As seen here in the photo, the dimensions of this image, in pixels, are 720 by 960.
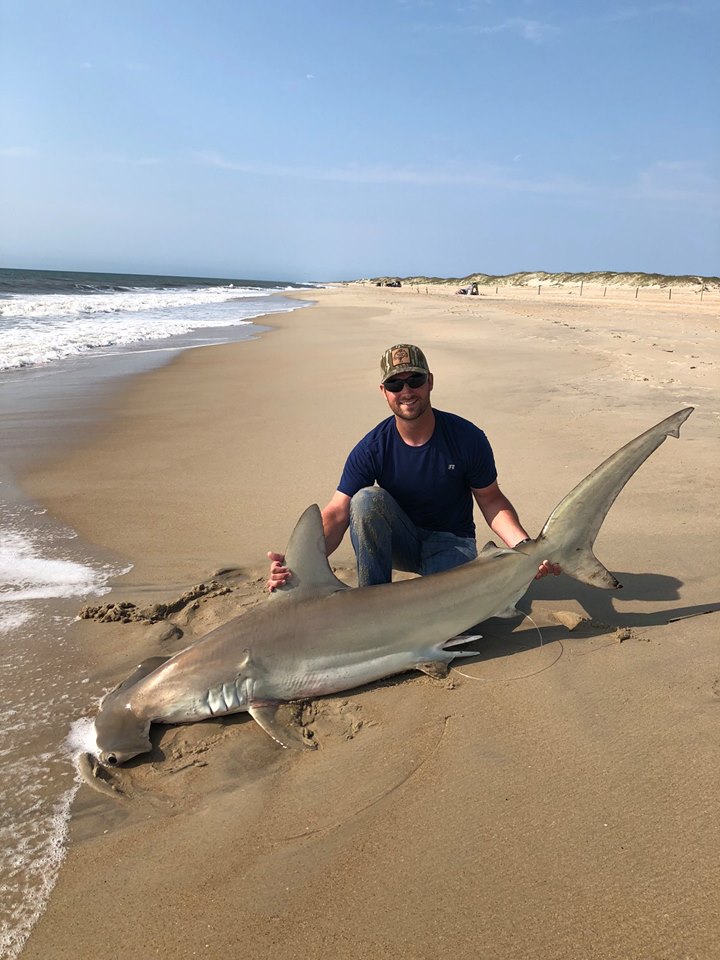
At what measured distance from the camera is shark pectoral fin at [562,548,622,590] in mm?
2824

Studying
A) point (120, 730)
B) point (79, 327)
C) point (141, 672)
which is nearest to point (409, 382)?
point (141, 672)

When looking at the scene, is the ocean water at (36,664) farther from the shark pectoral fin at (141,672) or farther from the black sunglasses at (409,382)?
the black sunglasses at (409,382)

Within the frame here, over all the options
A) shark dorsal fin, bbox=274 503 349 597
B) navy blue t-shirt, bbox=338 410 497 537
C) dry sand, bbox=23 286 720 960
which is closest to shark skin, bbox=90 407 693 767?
shark dorsal fin, bbox=274 503 349 597

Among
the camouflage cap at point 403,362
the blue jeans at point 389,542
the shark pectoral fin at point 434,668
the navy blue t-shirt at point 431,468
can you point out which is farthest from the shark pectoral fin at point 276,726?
the camouflage cap at point 403,362

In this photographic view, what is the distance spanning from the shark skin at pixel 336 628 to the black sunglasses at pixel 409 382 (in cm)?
77

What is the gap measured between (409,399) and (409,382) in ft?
0.29

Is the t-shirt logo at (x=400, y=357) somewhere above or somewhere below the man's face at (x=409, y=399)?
above

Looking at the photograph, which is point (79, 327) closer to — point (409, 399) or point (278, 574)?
point (409, 399)

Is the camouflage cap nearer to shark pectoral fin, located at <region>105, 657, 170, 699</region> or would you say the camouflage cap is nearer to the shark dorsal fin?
the shark dorsal fin

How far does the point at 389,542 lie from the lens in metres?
3.22

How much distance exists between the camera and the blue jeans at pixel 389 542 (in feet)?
10.4

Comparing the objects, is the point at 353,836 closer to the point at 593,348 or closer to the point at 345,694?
the point at 345,694

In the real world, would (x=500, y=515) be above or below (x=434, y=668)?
above

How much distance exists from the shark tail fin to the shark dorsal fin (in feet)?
3.09
